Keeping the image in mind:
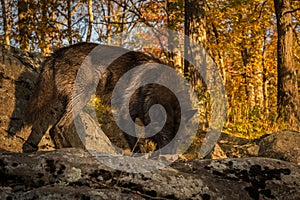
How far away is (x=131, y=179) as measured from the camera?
2.80 m

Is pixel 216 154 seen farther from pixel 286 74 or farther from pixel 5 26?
pixel 5 26

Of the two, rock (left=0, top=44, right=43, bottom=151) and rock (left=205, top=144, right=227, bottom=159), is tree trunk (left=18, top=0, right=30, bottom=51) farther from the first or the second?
rock (left=205, top=144, right=227, bottom=159)

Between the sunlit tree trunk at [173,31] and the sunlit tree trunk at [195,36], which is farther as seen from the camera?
the sunlit tree trunk at [173,31]

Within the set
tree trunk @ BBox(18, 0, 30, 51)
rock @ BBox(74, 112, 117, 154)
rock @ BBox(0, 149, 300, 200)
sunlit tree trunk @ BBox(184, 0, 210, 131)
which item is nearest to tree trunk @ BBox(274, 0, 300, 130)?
sunlit tree trunk @ BBox(184, 0, 210, 131)

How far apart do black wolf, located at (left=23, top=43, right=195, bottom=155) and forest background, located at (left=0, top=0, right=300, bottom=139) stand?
1.02 metres

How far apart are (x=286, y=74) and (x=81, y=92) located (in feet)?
19.0

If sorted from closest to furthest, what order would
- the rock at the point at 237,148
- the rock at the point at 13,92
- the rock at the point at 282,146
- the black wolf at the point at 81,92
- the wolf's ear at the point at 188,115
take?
the rock at the point at 282,146 → the rock at the point at 13,92 → the black wolf at the point at 81,92 → the rock at the point at 237,148 → the wolf's ear at the point at 188,115

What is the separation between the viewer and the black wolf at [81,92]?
5.94 metres

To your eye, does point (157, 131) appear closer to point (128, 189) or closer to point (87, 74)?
point (87, 74)

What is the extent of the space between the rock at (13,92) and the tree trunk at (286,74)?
5.60 m

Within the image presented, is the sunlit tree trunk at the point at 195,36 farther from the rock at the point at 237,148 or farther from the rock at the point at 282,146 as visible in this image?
the rock at the point at 282,146

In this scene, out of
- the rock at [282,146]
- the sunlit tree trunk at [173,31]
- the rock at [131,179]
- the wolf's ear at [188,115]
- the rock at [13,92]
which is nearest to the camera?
the rock at [131,179]

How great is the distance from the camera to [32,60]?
6.85 metres

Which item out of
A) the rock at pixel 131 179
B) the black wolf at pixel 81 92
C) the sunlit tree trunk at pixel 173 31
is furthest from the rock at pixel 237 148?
the sunlit tree trunk at pixel 173 31
